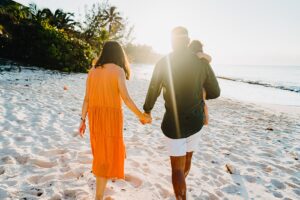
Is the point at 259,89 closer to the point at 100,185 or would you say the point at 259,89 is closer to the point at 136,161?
the point at 136,161

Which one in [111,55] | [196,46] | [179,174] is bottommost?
[179,174]

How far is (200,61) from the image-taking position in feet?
9.75

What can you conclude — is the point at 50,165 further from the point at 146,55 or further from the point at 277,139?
the point at 146,55

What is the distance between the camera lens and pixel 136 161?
4.78m

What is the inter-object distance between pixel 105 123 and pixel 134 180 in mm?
1364

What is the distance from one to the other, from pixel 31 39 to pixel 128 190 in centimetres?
1718

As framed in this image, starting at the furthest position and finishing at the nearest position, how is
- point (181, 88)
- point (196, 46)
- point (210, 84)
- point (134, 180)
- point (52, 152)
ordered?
point (52, 152) < point (134, 180) < point (196, 46) < point (210, 84) < point (181, 88)

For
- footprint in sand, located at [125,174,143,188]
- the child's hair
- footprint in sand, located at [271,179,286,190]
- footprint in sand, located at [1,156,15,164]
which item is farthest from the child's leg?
footprint in sand, located at [271,179,286,190]

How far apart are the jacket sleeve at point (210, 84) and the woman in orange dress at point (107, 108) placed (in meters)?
0.88

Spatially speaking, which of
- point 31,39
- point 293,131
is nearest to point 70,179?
point 293,131

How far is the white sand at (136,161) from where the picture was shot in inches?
145

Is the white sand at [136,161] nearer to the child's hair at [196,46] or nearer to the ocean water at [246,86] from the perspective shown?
the child's hair at [196,46]

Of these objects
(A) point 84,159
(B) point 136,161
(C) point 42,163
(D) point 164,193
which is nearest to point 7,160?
(C) point 42,163


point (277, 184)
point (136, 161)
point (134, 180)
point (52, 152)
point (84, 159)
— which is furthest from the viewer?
point (136, 161)
